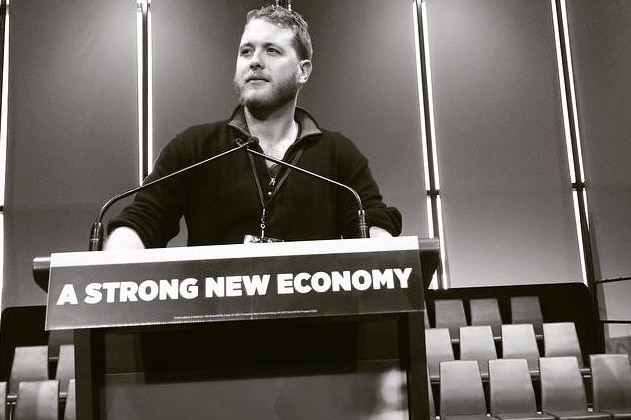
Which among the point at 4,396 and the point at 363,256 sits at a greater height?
the point at 363,256

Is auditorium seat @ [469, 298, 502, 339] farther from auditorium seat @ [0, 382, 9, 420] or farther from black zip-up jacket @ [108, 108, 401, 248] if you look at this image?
black zip-up jacket @ [108, 108, 401, 248]

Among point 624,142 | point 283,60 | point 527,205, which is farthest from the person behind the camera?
point 527,205

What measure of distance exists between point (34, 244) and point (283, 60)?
3.15m

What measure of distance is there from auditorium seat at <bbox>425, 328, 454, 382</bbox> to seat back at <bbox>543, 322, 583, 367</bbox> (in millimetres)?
488

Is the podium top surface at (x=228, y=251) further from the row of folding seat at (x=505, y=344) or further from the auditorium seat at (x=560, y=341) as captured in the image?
the auditorium seat at (x=560, y=341)

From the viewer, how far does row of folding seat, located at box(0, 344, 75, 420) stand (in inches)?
102

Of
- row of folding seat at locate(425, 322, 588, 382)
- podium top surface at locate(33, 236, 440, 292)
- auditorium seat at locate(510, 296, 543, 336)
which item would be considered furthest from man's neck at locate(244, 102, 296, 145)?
auditorium seat at locate(510, 296, 543, 336)

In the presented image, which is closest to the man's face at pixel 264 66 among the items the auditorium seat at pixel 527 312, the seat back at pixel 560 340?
the seat back at pixel 560 340

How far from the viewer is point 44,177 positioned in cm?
388

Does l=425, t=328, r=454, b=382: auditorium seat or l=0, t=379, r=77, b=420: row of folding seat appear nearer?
l=0, t=379, r=77, b=420: row of folding seat

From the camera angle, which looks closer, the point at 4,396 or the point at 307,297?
the point at 307,297

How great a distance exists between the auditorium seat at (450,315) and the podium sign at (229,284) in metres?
2.82

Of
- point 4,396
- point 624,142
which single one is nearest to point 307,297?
point 4,396

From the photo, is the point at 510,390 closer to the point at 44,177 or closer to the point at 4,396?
the point at 4,396
